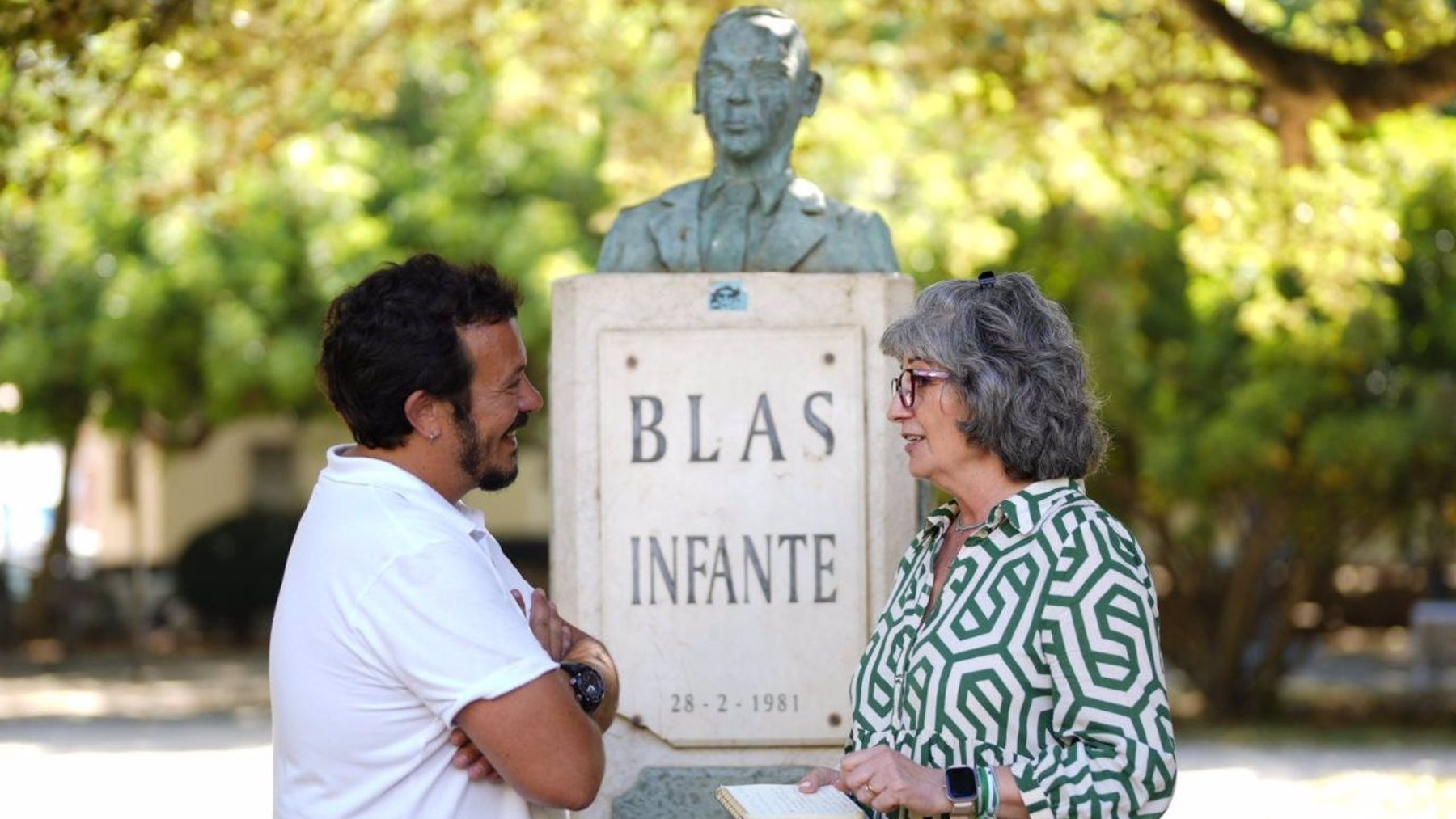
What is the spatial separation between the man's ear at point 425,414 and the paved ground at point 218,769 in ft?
23.4

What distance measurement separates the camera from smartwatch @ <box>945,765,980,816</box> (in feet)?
9.20

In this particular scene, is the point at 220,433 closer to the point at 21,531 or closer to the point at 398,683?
the point at 21,531

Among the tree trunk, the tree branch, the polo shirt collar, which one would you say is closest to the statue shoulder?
the polo shirt collar

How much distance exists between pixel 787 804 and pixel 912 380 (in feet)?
2.28

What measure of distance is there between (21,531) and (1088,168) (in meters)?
29.4

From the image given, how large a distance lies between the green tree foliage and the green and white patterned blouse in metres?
4.74

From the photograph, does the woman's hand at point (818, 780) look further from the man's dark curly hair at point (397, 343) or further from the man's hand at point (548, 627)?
the man's dark curly hair at point (397, 343)

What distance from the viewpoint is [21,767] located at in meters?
11.8

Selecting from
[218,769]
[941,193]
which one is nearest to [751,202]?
[218,769]

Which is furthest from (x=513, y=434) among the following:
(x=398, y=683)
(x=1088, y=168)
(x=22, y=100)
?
(x=1088, y=168)

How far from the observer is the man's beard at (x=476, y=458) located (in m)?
2.96

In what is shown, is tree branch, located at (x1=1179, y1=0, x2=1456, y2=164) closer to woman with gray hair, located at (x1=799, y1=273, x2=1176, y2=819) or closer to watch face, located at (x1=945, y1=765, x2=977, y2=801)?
woman with gray hair, located at (x1=799, y1=273, x2=1176, y2=819)

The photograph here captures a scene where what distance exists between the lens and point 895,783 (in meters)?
2.80

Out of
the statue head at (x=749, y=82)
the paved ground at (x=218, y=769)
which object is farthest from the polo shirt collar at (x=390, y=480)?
the paved ground at (x=218, y=769)
